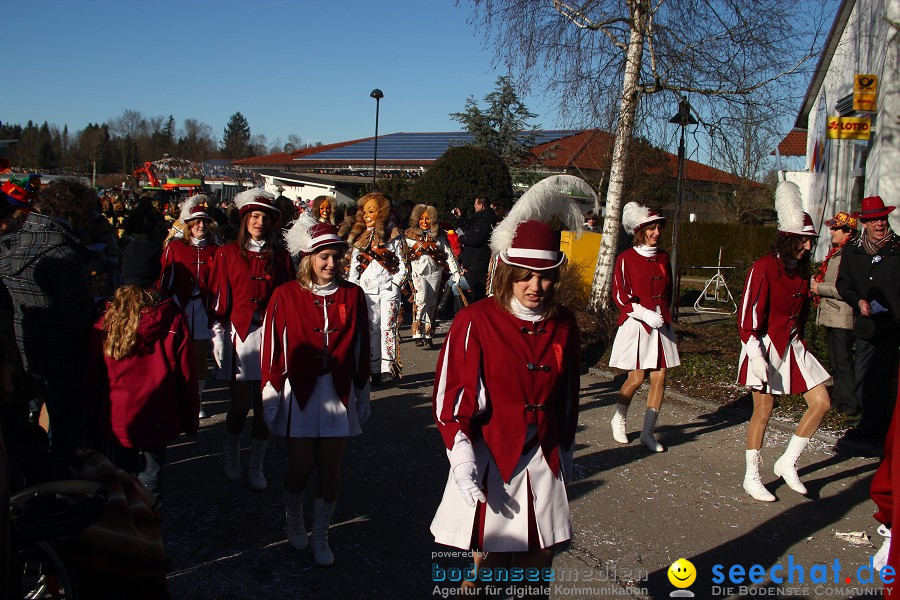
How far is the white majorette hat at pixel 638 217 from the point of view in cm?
681

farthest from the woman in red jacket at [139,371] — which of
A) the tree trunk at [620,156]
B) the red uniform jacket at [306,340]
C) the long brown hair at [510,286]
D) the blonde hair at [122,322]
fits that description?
the tree trunk at [620,156]

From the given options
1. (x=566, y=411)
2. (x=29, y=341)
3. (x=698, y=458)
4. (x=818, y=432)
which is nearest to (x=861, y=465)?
(x=818, y=432)

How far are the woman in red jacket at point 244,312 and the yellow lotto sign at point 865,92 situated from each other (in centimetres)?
1029

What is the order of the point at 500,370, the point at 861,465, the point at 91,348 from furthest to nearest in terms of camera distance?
the point at 861,465
the point at 91,348
the point at 500,370

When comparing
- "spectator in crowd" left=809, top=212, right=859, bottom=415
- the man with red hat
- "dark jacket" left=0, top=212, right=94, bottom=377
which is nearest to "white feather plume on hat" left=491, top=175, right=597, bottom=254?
"dark jacket" left=0, top=212, right=94, bottom=377

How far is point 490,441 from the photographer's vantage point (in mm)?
3320

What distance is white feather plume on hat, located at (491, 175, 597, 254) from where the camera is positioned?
442cm

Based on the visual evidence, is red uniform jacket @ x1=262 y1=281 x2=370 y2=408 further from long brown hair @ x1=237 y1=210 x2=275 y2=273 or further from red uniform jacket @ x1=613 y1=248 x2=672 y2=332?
red uniform jacket @ x1=613 y1=248 x2=672 y2=332

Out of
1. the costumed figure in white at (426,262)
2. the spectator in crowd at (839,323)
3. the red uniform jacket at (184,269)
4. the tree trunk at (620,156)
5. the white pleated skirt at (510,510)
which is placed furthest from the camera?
the tree trunk at (620,156)

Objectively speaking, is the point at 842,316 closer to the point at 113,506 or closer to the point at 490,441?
the point at 490,441

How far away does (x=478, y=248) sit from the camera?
13375 millimetres

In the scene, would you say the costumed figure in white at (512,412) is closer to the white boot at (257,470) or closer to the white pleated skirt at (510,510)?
the white pleated skirt at (510,510)

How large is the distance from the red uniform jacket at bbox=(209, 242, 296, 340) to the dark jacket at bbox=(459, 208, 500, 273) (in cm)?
753

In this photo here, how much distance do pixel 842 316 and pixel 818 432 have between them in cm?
126
